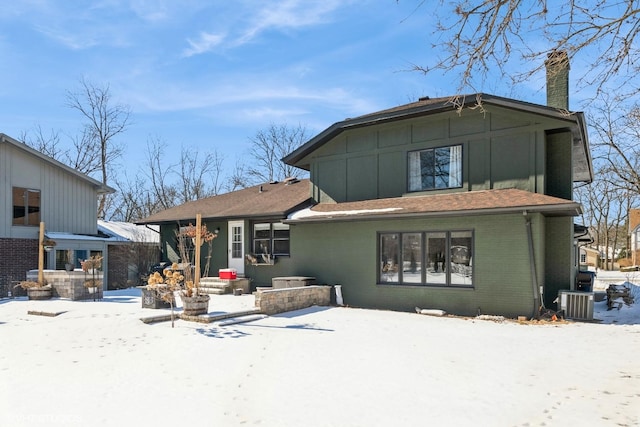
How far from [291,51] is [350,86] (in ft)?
5.86

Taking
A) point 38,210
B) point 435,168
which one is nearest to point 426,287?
point 435,168

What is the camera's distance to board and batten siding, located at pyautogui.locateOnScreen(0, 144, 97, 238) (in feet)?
50.7

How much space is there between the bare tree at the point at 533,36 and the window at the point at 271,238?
9789 mm

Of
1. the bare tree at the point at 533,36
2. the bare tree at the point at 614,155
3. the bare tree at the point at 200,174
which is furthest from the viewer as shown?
the bare tree at the point at 200,174

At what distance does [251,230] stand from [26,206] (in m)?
8.42

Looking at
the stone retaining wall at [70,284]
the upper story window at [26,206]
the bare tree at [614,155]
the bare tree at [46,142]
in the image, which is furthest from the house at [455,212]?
the bare tree at [46,142]

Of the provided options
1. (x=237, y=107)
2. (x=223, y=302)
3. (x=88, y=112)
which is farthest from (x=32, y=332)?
(x=88, y=112)

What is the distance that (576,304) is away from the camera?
10344mm

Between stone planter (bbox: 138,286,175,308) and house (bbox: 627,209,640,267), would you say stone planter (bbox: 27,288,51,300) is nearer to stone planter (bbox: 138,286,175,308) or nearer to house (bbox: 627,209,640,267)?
Result: stone planter (bbox: 138,286,175,308)

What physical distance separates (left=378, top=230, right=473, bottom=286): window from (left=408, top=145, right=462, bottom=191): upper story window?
1.67m

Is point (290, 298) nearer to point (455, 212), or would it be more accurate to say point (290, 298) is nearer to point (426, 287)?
point (426, 287)

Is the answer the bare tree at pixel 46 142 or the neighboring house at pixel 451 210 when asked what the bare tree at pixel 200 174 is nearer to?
the bare tree at pixel 46 142

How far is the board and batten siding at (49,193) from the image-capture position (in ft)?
50.7

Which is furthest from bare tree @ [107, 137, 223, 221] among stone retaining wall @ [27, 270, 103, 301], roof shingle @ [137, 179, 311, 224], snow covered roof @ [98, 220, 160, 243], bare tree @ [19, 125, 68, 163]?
stone retaining wall @ [27, 270, 103, 301]
